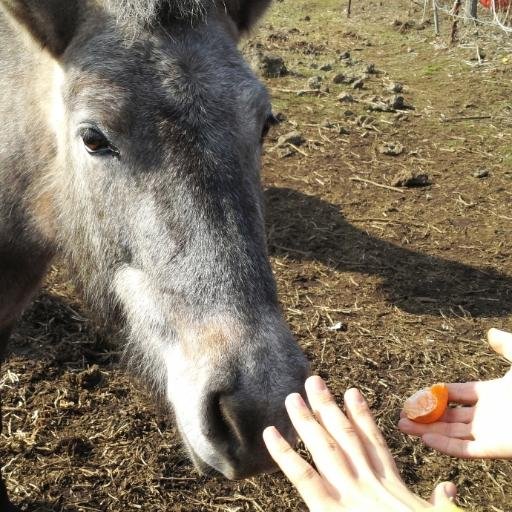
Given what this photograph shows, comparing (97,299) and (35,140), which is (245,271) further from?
(35,140)

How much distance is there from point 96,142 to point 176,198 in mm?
428

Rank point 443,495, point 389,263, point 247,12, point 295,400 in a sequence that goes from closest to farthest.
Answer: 1. point 443,495
2. point 295,400
3. point 247,12
4. point 389,263

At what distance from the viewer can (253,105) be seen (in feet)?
7.98

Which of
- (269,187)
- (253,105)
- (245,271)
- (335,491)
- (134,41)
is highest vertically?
(134,41)

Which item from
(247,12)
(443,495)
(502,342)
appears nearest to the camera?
(443,495)

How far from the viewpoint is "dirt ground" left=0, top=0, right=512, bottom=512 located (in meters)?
3.66

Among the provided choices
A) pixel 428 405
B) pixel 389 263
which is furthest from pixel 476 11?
pixel 428 405

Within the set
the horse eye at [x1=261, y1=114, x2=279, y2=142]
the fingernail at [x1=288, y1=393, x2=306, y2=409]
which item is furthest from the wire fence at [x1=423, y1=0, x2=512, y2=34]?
the fingernail at [x1=288, y1=393, x2=306, y2=409]

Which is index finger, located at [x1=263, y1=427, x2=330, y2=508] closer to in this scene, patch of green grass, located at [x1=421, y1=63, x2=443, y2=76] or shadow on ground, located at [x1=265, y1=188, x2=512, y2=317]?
shadow on ground, located at [x1=265, y1=188, x2=512, y2=317]

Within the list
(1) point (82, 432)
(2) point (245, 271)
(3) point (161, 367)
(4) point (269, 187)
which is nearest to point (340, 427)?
(2) point (245, 271)

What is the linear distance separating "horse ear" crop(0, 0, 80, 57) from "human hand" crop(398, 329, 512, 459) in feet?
7.17

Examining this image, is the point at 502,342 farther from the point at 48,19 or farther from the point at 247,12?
the point at 48,19

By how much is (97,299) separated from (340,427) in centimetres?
140

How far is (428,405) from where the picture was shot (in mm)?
2346
